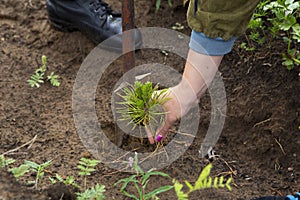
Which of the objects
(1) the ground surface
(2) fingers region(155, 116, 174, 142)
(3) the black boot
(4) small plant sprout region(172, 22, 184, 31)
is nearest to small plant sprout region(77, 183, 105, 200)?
(1) the ground surface

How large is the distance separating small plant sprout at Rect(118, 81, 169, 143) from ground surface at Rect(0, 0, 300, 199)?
0.19 metres

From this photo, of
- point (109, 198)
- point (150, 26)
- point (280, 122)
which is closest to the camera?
point (109, 198)

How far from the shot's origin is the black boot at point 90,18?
8.04 ft

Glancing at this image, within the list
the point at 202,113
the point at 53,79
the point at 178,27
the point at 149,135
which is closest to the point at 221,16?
the point at 149,135

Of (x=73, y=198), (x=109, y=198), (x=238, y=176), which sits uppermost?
(x=73, y=198)

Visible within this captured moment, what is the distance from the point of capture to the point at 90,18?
8.09ft

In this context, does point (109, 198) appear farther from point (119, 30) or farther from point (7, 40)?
point (7, 40)

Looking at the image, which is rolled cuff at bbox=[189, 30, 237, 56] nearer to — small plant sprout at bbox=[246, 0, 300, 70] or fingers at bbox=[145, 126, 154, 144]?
fingers at bbox=[145, 126, 154, 144]

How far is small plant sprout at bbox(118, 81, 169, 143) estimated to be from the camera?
1.68 metres

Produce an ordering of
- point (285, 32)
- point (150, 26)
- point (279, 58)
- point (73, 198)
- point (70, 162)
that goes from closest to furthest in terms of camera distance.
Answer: point (73, 198)
point (70, 162)
point (279, 58)
point (285, 32)
point (150, 26)

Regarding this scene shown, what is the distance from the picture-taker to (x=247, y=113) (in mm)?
2107

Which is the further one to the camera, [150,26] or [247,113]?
[150,26]

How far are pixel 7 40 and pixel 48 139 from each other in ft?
2.55

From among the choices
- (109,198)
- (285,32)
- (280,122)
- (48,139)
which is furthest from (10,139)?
(285,32)
